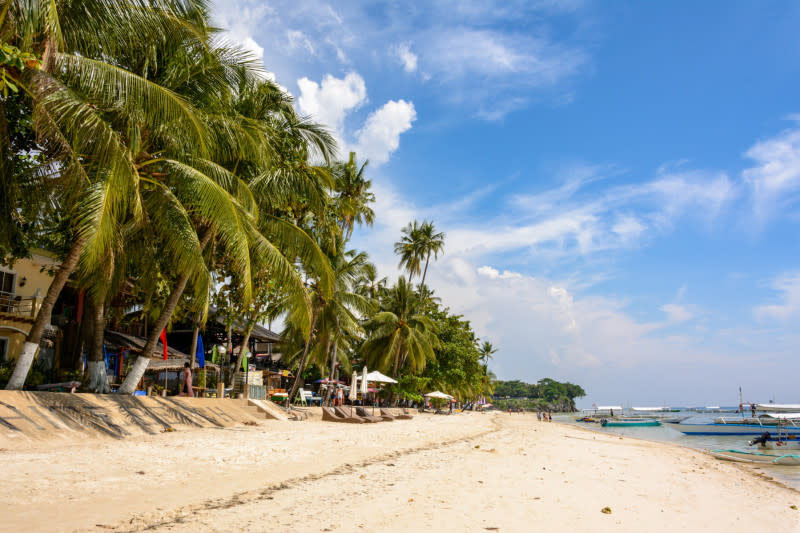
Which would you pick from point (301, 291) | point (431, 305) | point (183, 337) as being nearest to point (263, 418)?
point (301, 291)

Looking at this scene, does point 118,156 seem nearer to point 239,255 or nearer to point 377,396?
point 239,255

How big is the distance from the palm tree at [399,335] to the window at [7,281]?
18548 millimetres

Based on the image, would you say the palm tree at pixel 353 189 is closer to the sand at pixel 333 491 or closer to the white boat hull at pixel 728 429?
the sand at pixel 333 491

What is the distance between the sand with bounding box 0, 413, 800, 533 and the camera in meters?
4.23

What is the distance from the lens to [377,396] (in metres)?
38.8

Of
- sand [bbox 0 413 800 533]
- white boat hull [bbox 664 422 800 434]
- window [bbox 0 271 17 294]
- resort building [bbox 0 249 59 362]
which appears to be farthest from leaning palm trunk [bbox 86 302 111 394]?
white boat hull [bbox 664 422 800 434]

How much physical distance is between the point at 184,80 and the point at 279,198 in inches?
134

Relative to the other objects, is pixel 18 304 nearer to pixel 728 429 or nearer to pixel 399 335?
pixel 399 335

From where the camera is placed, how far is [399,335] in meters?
32.0

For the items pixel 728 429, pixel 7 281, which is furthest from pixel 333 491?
pixel 728 429

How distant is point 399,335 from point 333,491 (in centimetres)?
2645

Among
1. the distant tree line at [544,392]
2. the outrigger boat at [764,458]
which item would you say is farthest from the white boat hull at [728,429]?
the distant tree line at [544,392]

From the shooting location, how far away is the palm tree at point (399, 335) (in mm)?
31359

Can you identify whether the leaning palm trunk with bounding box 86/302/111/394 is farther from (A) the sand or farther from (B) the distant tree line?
(B) the distant tree line
